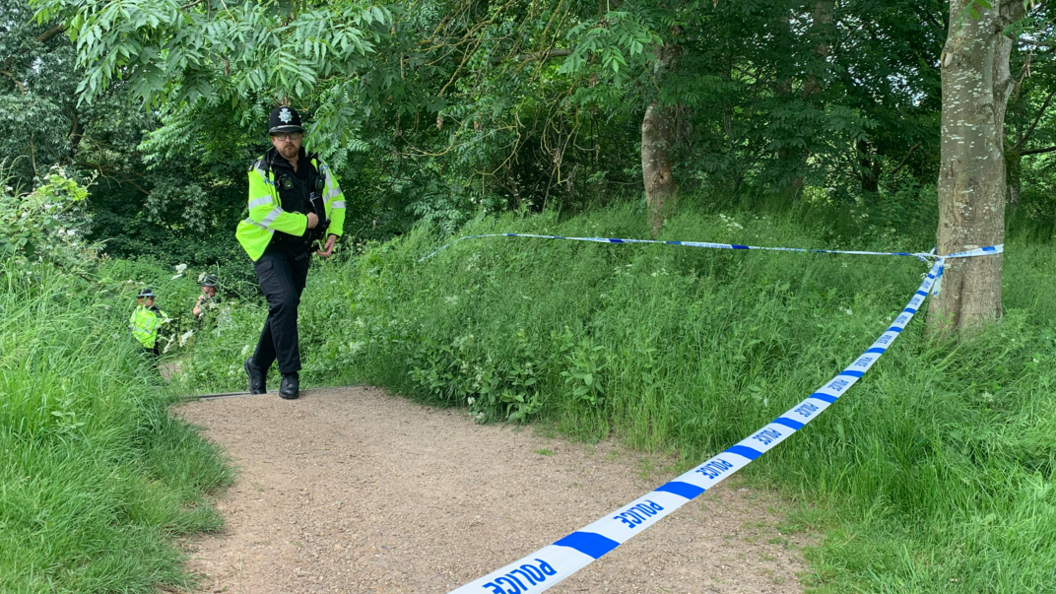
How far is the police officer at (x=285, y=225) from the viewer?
17.2 feet

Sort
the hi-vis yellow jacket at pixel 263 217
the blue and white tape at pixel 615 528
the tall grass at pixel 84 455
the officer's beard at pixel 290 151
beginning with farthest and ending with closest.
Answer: the officer's beard at pixel 290 151, the hi-vis yellow jacket at pixel 263 217, the tall grass at pixel 84 455, the blue and white tape at pixel 615 528

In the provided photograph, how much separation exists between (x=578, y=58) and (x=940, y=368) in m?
3.14

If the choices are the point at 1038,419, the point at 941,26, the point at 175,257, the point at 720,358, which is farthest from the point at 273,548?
the point at 175,257

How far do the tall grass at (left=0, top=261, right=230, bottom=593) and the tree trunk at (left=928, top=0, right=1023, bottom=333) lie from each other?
182 inches

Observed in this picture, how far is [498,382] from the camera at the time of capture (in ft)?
17.1

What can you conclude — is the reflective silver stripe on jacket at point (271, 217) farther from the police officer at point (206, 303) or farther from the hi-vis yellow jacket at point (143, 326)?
the police officer at point (206, 303)

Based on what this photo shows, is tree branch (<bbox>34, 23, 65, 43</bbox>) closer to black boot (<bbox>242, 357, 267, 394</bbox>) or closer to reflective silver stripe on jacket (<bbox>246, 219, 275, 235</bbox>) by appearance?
black boot (<bbox>242, 357, 267, 394</bbox>)

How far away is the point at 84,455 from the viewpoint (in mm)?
2949

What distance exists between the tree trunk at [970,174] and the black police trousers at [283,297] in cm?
452

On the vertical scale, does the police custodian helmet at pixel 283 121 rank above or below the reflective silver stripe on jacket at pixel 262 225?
above

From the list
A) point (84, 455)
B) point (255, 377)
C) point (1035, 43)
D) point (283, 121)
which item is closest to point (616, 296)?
point (283, 121)

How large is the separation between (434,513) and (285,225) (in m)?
2.64

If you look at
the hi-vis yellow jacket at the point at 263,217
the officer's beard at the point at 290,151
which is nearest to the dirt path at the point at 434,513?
the hi-vis yellow jacket at the point at 263,217

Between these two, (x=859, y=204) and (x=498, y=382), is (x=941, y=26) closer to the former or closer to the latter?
(x=859, y=204)
